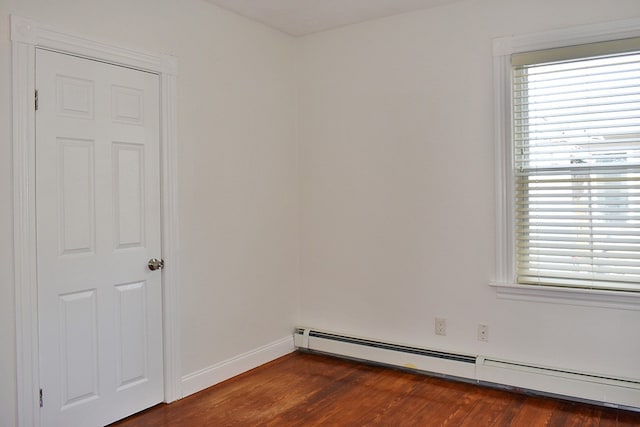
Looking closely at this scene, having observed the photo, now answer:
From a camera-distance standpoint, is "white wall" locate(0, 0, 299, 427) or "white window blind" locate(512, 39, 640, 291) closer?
"white window blind" locate(512, 39, 640, 291)

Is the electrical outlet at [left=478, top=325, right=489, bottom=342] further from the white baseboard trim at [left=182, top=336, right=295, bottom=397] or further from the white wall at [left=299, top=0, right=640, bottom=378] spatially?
the white baseboard trim at [left=182, top=336, right=295, bottom=397]

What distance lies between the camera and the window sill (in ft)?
10.5

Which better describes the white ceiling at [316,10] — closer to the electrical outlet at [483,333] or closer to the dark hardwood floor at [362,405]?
the electrical outlet at [483,333]

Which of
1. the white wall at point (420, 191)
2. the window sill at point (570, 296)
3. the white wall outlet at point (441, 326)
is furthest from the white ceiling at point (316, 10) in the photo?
the white wall outlet at point (441, 326)

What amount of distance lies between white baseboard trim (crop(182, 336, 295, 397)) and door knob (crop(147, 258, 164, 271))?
77 centimetres

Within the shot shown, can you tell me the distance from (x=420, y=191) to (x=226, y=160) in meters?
1.43

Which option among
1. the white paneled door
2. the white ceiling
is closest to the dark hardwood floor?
the white paneled door

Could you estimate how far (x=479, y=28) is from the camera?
12.0ft

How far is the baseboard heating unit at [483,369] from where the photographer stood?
3.18 m

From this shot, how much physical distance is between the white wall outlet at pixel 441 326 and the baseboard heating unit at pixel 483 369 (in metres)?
0.14

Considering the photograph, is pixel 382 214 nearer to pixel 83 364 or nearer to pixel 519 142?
pixel 519 142

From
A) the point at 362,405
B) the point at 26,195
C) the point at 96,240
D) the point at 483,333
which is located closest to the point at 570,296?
the point at 483,333

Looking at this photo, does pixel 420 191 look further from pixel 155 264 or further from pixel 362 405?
pixel 155 264

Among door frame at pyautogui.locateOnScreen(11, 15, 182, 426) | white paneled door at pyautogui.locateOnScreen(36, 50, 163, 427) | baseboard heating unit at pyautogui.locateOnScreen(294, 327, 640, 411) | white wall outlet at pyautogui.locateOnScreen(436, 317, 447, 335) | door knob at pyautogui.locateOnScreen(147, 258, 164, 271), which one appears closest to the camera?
door frame at pyautogui.locateOnScreen(11, 15, 182, 426)
